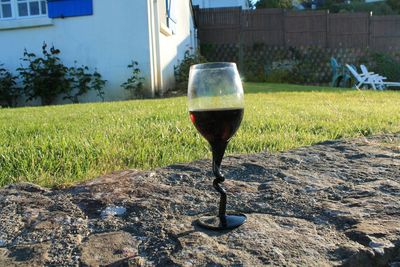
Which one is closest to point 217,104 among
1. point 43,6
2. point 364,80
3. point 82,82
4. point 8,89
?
point 82,82

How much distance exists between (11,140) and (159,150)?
1067 mm

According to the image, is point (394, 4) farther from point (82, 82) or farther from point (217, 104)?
point (217, 104)

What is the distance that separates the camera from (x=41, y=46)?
8281 millimetres

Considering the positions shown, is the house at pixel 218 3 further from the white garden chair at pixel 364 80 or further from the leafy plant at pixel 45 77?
the leafy plant at pixel 45 77

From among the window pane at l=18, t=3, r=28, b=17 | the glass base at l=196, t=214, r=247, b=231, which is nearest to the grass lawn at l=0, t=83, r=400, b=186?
the glass base at l=196, t=214, r=247, b=231

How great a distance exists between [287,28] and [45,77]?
8.42 meters

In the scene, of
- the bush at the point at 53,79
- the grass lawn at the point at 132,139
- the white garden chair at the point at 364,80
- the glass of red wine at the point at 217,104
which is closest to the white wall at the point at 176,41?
the bush at the point at 53,79

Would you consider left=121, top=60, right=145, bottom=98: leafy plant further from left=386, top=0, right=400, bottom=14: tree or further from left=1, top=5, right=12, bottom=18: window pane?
left=386, top=0, right=400, bottom=14: tree

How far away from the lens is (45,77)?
26.0 feet

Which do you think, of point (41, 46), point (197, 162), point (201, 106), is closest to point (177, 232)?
point (201, 106)

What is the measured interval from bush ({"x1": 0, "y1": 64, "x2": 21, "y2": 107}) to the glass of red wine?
24.4ft

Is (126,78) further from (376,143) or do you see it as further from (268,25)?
(268,25)

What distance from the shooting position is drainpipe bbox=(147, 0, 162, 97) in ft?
26.4

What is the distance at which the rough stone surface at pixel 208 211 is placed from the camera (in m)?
1.21
